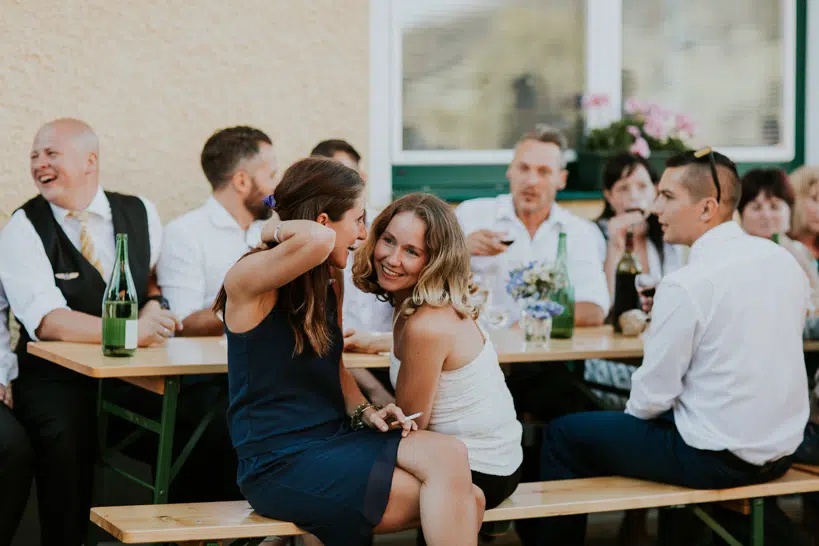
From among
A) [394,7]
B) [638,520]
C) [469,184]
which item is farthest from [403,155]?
[638,520]

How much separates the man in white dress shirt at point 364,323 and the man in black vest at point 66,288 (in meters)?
0.66

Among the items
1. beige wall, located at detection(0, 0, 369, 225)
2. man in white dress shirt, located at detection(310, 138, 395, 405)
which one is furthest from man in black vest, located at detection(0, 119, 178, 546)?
man in white dress shirt, located at detection(310, 138, 395, 405)

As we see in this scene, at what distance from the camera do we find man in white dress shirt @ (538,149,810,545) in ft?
10.7

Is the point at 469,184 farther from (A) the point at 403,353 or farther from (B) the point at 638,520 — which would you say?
(A) the point at 403,353

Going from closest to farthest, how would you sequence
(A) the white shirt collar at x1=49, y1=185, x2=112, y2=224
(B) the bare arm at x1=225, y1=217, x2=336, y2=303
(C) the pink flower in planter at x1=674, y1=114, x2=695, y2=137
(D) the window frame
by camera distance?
(B) the bare arm at x1=225, y1=217, x2=336, y2=303
(A) the white shirt collar at x1=49, y1=185, x2=112, y2=224
(D) the window frame
(C) the pink flower in planter at x1=674, y1=114, x2=695, y2=137

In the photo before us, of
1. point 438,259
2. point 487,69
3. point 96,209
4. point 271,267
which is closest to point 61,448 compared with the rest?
point 96,209

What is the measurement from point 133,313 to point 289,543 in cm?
89

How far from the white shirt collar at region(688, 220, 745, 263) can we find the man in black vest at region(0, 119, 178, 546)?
5.70 ft

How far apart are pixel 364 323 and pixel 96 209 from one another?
110cm

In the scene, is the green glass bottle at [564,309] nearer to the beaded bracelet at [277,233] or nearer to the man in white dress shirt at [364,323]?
the man in white dress shirt at [364,323]

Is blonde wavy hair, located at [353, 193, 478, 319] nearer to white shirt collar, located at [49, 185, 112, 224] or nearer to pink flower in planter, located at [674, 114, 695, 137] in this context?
white shirt collar, located at [49, 185, 112, 224]

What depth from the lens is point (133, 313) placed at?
347 centimetres

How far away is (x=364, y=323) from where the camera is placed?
4.27 metres

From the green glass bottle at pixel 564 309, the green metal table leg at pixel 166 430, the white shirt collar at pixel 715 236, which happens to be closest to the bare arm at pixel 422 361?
the green metal table leg at pixel 166 430
